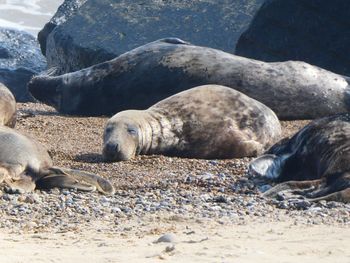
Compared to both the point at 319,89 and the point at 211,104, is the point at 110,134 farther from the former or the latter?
the point at 319,89

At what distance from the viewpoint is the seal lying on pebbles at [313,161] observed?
6082mm

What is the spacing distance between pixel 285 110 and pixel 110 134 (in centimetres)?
249

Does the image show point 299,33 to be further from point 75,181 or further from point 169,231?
point 169,231

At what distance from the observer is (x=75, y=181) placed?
620cm

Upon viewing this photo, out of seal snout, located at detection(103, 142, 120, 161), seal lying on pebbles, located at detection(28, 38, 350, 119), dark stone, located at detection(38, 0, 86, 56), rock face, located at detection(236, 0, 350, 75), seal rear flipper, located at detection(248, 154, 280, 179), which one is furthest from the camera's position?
dark stone, located at detection(38, 0, 86, 56)

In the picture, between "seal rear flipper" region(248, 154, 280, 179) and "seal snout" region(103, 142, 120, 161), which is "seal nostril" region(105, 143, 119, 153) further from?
"seal rear flipper" region(248, 154, 280, 179)

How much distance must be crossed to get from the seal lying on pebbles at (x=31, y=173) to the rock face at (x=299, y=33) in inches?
237

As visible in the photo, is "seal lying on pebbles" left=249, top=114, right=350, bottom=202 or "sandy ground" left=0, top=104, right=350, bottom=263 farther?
"seal lying on pebbles" left=249, top=114, right=350, bottom=202

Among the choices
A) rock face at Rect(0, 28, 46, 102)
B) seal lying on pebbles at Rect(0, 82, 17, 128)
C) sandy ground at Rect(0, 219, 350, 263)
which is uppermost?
sandy ground at Rect(0, 219, 350, 263)

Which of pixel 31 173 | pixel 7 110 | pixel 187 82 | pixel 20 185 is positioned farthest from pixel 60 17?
pixel 20 185

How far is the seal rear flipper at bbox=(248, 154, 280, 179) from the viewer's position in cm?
664

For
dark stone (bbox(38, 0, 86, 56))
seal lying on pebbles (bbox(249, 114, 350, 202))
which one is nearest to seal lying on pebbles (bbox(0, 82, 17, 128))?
seal lying on pebbles (bbox(249, 114, 350, 202))

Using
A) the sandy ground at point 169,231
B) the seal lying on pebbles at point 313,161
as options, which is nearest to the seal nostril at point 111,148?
the sandy ground at point 169,231

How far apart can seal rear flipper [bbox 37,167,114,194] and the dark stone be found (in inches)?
350
